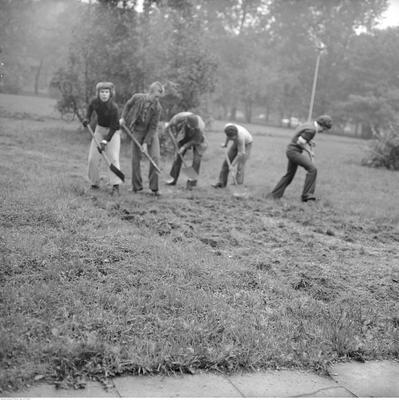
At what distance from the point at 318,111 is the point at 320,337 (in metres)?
31.2

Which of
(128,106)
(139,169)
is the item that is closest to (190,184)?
(139,169)

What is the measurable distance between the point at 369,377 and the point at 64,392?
1979 millimetres

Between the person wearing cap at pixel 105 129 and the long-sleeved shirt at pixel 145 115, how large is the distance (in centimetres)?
54

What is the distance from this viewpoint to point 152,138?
896 cm

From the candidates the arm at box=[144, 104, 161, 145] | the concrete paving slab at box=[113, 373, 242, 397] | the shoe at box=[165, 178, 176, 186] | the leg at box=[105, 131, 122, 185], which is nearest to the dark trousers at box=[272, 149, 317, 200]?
the shoe at box=[165, 178, 176, 186]

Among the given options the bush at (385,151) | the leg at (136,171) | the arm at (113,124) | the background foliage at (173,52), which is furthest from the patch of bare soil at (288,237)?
the bush at (385,151)

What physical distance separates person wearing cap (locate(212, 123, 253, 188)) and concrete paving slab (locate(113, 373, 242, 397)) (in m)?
7.28

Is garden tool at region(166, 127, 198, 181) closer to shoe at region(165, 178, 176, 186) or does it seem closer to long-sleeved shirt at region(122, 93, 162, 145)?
shoe at region(165, 178, 176, 186)

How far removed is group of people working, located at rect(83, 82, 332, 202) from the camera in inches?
323

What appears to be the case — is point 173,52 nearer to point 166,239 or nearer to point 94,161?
point 94,161

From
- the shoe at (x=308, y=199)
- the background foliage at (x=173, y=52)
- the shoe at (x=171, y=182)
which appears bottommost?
the shoe at (x=171, y=182)

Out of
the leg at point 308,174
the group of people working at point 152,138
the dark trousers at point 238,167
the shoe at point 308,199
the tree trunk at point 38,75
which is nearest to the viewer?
the group of people working at point 152,138

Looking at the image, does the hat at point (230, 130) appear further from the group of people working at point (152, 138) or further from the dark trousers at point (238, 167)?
the dark trousers at point (238, 167)

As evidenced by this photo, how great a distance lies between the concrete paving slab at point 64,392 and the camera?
2.83 meters
